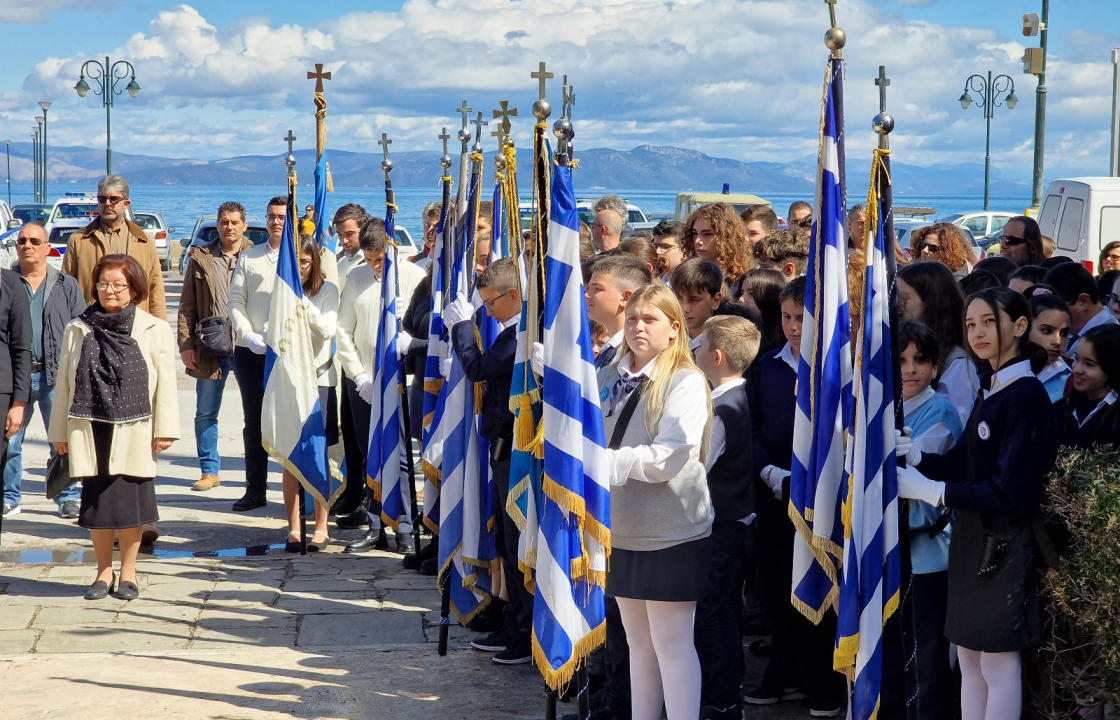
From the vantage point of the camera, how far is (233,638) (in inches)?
250

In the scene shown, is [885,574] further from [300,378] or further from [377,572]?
[300,378]

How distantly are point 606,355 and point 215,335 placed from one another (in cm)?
473

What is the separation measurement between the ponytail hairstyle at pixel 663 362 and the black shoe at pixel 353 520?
457cm

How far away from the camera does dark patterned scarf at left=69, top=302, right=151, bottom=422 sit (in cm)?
679

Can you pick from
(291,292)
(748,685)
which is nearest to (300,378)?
(291,292)

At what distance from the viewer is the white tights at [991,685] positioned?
4.29 m

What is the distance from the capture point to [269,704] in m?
5.38

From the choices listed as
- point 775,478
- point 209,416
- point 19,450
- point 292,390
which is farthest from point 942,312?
point 19,450

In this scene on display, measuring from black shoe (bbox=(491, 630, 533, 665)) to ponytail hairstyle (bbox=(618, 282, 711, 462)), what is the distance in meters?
1.83

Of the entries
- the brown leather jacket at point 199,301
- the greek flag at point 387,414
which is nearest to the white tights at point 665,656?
the greek flag at point 387,414

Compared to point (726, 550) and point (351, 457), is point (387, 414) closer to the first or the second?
point (351, 457)

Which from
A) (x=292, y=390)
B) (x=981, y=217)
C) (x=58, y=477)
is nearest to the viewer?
(x=58, y=477)

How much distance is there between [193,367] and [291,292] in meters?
1.80

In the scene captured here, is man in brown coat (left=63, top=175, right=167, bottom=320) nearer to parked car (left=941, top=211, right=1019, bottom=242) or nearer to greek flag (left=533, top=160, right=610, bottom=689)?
greek flag (left=533, top=160, right=610, bottom=689)
